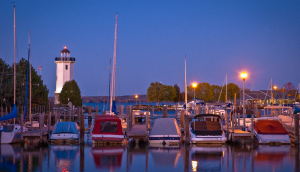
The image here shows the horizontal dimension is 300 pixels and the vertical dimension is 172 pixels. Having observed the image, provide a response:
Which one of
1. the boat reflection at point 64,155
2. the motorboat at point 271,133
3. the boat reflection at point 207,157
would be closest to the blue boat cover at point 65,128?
the boat reflection at point 64,155

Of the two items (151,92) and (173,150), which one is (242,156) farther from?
(151,92)

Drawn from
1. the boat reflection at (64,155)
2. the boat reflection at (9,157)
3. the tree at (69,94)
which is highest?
the tree at (69,94)

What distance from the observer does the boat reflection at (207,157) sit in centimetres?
1811

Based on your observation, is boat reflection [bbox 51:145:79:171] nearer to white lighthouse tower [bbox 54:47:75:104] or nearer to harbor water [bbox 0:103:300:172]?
harbor water [bbox 0:103:300:172]

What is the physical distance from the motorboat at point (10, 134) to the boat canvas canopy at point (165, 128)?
1103 centimetres

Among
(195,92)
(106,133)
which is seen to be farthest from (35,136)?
(195,92)

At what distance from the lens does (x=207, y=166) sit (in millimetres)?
18297

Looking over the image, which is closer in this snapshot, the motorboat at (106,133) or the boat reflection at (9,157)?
the boat reflection at (9,157)

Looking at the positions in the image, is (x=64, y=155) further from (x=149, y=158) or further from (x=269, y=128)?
(x=269, y=128)

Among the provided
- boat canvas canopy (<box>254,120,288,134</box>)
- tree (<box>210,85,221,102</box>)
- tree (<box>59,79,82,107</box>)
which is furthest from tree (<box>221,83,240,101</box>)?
boat canvas canopy (<box>254,120,288,134</box>)

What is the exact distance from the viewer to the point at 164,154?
72.5 ft

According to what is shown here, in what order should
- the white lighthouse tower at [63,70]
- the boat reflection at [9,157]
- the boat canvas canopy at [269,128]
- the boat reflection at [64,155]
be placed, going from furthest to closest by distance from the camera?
the white lighthouse tower at [63,70], the boat canvas canopy at [269,128], the boat reflection at [64,155], the boat reflection at [9,157]

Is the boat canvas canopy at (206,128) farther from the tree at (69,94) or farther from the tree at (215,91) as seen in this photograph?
→ the tree at (215,91)

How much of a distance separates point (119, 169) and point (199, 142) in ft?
31.5
